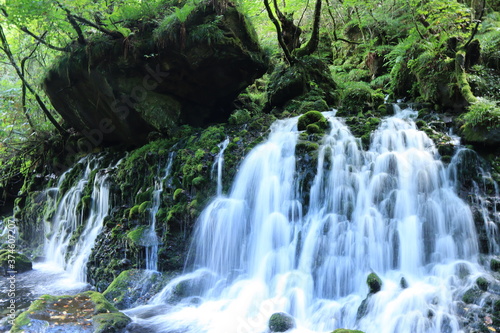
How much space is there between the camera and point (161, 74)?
9906 millimetres

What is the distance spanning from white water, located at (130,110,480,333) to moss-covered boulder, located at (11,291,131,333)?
1.86 ft

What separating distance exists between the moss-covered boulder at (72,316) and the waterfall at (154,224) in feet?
5.01

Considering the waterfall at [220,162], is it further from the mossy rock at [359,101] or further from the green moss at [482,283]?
the green moss at [482,283]

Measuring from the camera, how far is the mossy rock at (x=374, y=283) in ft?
17.2

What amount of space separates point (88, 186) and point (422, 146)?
9308mm

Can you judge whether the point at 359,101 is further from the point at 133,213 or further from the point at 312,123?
the point at 133,213

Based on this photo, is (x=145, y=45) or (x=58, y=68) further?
(x=58, y=68)

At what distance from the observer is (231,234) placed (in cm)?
703

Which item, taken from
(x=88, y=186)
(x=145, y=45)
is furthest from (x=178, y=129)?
(x=88, y=186)

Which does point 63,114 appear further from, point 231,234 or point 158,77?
point 231,234

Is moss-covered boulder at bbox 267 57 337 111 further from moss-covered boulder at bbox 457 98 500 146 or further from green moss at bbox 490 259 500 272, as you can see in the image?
green moss at bbox 490 259 500 272

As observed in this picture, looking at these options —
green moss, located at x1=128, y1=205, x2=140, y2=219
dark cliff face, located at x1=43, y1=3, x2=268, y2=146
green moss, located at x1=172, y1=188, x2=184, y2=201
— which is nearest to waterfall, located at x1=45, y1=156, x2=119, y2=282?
green moss, located at x1=128, y1=205, x2=140, y2=219

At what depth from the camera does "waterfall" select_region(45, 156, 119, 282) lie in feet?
29.5

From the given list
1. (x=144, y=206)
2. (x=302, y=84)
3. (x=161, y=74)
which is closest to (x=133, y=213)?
(x=144, y=206)
